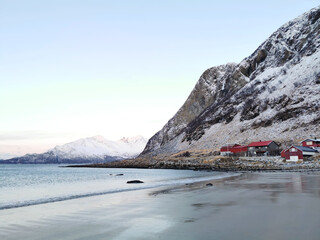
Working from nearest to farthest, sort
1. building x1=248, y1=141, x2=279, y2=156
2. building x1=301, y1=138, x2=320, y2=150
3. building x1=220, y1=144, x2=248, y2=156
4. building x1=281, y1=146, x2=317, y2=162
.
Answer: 1. building x1=281, y1=146, x2=317, y2=162
2. building x1=301, y1=138, x2=320, y2=150
3. building x1=248, y1=141, x2=279, y2=156
4. building x1=220, y1=144, x2=248, y2=156

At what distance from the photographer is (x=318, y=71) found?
14450 centimetres

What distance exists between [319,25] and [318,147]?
112241 millimetres

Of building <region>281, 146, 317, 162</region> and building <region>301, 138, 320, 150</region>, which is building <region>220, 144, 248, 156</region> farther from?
building <region>281, 146, 317, 162</region>

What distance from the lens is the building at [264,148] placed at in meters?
110

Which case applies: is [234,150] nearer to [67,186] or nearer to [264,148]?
[264,148]

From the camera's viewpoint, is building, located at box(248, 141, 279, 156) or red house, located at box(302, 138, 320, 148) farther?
building, located at box(248, 141, 279, 156)

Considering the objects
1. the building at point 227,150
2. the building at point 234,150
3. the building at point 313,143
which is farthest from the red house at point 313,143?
the building at point 227,150

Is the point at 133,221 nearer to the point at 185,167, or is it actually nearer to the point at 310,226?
the point at 310,226

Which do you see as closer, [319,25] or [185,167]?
[185,167]

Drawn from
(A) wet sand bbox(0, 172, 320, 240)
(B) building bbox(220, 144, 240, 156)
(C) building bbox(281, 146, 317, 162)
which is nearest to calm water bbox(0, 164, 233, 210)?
(A) wet sand bbox(0, 172, 320, 240)

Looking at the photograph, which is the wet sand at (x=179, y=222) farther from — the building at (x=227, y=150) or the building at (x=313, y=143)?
the building at (x=227, y=150)

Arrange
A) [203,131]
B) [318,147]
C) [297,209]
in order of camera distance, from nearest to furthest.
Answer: [297,209] < [318,147] < [203,131]

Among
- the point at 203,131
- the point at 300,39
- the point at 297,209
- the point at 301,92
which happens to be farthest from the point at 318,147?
the point at 300,39

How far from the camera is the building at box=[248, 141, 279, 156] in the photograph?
10956cm
